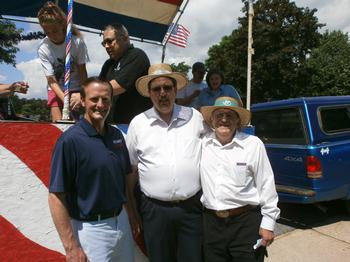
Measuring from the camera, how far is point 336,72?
115ft

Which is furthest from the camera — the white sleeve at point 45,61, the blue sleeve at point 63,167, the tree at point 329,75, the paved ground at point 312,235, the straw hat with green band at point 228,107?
the tree at point 329,75

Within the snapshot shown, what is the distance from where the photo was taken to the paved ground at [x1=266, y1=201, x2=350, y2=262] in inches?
177

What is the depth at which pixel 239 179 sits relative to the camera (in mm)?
2594

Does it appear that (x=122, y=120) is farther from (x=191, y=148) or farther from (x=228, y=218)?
(x=228, y=218)

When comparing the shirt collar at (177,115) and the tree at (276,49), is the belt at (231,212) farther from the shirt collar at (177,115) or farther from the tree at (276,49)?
the tree at (276,49)

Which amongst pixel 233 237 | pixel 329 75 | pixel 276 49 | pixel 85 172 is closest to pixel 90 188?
pixel 85 172

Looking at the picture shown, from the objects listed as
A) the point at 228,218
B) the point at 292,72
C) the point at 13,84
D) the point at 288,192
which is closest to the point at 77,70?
the point at 13,84

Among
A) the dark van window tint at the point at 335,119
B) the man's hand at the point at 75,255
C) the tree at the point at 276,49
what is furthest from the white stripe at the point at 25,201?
the tree at the point at 276,49

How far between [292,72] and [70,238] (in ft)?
107

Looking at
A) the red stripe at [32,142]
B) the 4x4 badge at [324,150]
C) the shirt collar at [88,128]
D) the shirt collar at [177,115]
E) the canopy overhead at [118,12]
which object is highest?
the canopy overhead at [118,12]

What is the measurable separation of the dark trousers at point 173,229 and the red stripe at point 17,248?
0.81 metres

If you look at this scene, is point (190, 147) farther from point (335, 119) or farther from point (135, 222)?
point (335, 119)

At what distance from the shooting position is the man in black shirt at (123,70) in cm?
293

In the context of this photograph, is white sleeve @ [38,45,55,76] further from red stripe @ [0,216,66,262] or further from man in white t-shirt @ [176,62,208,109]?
man in white t-shirt @ [176,62,208,109]
